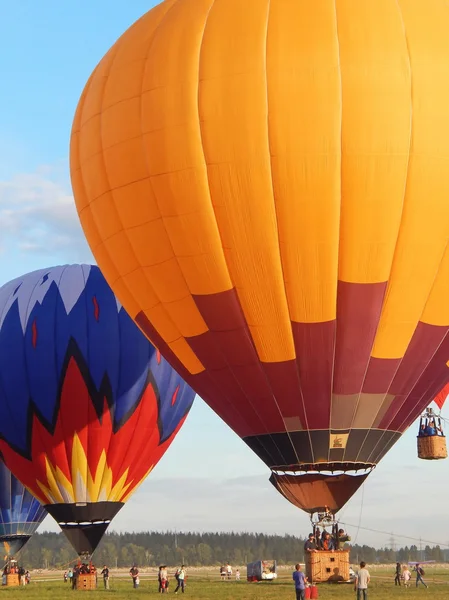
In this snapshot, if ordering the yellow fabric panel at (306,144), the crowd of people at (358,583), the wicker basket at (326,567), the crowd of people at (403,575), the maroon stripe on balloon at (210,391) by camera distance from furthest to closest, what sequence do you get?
the crowd of people at (403,575)
the maroon stripe on balloon at (210,391)
the wicker basket at (326,567)
the yellow fabric panel at (306,144)
the crowd of people at (358,583)

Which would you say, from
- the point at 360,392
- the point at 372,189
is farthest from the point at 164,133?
the point at 360,392

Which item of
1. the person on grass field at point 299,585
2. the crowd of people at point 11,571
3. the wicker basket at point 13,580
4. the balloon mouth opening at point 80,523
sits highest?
the balloon mouth opening at point 80,523

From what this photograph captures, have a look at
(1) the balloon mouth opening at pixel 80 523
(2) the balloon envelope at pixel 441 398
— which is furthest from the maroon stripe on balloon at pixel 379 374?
(1) the balloon mouth opening at pixel 80 523

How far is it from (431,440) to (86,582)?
427 inches

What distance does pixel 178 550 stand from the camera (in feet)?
377

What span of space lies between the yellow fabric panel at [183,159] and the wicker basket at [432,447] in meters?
6.97

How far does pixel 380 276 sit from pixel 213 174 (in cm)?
326

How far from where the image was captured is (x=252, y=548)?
12100cm

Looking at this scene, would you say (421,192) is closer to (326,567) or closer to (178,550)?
(326,567)

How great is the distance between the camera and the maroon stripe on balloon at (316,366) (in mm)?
17406

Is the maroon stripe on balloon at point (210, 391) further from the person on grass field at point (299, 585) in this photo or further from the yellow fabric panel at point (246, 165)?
the person on grass field at point (299, 585)

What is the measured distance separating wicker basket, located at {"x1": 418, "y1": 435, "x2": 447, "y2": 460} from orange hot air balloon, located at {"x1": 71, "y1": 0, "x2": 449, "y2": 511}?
335 centimetres

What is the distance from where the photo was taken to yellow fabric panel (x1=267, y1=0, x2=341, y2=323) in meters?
16.6

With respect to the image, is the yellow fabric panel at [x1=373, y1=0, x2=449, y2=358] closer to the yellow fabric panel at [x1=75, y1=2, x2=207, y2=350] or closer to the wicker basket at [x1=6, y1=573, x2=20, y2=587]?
the yellow fabric panel at [x1=75, y1=2, x2=207, y2=350]
